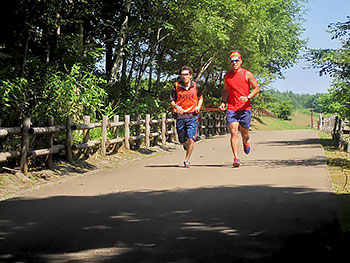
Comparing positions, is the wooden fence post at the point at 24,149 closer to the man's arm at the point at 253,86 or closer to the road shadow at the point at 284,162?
the man's arm at the point at 253,86

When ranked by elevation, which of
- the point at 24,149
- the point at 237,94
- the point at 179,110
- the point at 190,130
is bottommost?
the point at 24,149

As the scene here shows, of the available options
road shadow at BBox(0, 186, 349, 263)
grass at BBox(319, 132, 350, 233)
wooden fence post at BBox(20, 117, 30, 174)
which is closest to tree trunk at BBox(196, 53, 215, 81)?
grass at BBox(319, 132, 350, 233)

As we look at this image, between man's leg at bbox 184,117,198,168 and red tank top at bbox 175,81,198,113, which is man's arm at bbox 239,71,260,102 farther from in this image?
man's leg at bbox 184,117,198,168

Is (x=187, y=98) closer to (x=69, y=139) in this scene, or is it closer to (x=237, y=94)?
(x=237, y=94)

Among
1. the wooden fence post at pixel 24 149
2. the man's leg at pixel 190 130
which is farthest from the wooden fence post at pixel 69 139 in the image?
the man's leg at pixel 190 130

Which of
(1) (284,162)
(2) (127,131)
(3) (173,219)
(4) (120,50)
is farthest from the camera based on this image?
(4) (120,50)

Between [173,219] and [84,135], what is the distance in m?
7.77

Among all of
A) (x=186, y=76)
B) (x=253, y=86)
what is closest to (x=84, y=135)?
(x=186, y=76)

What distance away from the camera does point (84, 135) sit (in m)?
13.8

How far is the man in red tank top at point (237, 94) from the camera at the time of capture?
1180 cm

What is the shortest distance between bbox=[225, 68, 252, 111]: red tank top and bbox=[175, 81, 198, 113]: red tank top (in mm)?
726

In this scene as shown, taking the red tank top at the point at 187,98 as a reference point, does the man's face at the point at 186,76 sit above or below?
above

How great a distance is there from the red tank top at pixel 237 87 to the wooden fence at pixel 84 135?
339 cm

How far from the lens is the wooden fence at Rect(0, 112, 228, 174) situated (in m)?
10.3
